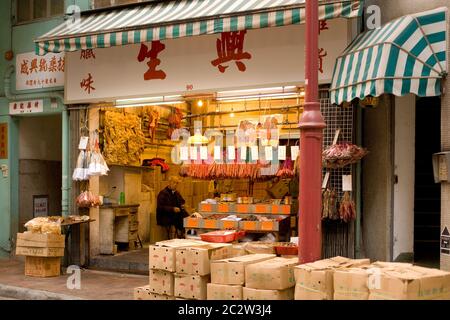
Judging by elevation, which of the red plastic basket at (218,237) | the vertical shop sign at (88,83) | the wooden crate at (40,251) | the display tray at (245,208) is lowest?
the wooden crate at (40,251)

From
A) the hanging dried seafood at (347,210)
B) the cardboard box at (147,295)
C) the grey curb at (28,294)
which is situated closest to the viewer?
the cardboard box at (147,295)

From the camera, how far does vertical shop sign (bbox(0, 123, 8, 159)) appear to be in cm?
1365

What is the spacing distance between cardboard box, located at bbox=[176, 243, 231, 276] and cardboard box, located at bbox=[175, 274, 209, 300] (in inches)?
2.6

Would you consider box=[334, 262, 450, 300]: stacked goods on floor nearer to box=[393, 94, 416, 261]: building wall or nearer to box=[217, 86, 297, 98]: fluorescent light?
box=[393, 94, 416, 261]: building wall

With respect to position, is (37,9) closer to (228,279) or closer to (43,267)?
(43,267)

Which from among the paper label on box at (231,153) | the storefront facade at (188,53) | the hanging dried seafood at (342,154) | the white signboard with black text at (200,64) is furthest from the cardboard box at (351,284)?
the paper label on box at (231,153)

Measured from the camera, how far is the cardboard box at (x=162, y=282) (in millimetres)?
6973

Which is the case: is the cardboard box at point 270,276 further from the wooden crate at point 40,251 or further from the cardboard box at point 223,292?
the wooden crate at point 40,251

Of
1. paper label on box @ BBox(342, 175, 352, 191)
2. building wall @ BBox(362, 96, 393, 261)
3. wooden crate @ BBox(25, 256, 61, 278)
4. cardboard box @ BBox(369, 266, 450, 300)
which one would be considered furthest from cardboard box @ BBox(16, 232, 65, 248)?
cardboard box @ BBox(369, 266, 450, 300)

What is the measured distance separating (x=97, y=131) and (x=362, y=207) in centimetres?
618

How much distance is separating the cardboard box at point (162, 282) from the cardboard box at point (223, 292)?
2.14 feet
